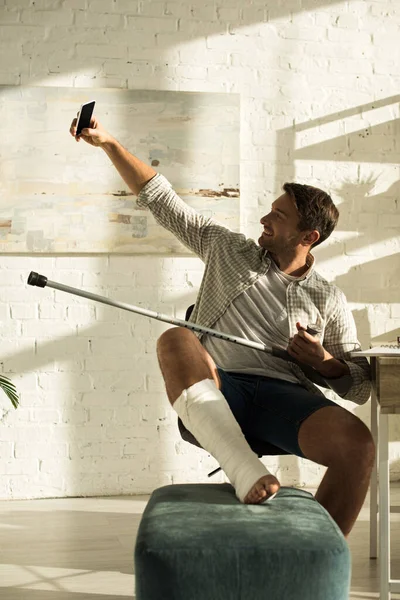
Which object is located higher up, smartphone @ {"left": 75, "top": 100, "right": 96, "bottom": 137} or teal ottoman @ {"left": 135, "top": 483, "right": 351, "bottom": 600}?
smartphone @ {"left": 75, "top": 100, "right": 96, "bottom": 137}

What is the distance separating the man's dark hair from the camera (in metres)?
2.75

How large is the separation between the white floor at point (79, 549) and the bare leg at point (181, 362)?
0.73 m

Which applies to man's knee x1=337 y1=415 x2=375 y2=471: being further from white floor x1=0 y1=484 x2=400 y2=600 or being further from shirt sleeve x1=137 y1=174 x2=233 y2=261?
shirt sleeve x1=137 y1=174 x2=233 y2=261

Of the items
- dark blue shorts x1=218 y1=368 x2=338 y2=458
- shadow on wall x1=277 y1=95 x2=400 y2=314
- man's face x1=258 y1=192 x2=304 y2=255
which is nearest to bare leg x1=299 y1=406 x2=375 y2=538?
dark blue shorts x1=218 y1=368 x2=338 y2=458

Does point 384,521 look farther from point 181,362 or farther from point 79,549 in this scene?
point 79,549

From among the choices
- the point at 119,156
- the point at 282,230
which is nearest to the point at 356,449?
the point at 282,230

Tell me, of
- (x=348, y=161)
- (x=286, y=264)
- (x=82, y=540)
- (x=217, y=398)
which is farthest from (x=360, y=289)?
(x=217, y=398)

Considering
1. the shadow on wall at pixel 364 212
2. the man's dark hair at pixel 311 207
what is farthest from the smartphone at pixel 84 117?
the shadow on wall at pixel 364 212

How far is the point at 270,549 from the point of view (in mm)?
1616

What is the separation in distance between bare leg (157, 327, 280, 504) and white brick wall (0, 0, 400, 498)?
1.61 meters

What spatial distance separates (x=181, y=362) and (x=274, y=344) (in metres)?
0.55

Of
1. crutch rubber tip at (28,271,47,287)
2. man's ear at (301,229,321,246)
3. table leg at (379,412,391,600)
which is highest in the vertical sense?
man's ear at (301,229,321,246)

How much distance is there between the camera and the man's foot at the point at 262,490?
6.19 ft

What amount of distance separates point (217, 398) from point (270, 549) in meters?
0.54
